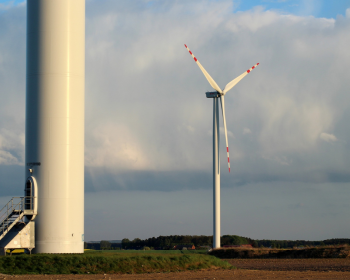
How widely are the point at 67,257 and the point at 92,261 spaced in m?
1.90

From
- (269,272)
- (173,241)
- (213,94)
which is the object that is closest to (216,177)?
(213,94)

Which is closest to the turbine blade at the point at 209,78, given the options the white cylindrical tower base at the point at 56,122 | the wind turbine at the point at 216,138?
the wind turbine at the point at 216,138

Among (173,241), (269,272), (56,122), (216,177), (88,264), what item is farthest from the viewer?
(173,241)

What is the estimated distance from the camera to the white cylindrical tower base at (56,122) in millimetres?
40094

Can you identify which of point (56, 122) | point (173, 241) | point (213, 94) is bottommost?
point (173, 241)

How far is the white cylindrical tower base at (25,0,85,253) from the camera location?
40.1 metres

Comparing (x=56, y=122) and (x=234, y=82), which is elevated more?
(x=234, y=82)

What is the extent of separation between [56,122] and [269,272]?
2008 centimetres

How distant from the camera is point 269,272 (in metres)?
35.4

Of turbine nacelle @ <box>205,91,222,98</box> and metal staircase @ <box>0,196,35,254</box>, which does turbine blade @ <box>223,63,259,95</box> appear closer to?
turbine nacelle @ <box>205,91,222,98</box>

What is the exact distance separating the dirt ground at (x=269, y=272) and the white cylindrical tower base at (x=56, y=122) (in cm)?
869

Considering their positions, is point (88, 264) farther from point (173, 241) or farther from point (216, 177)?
point (173, 241)

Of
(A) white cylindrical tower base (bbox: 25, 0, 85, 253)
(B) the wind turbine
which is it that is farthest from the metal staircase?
(B) the wind turbine

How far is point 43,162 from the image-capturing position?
132 ft
